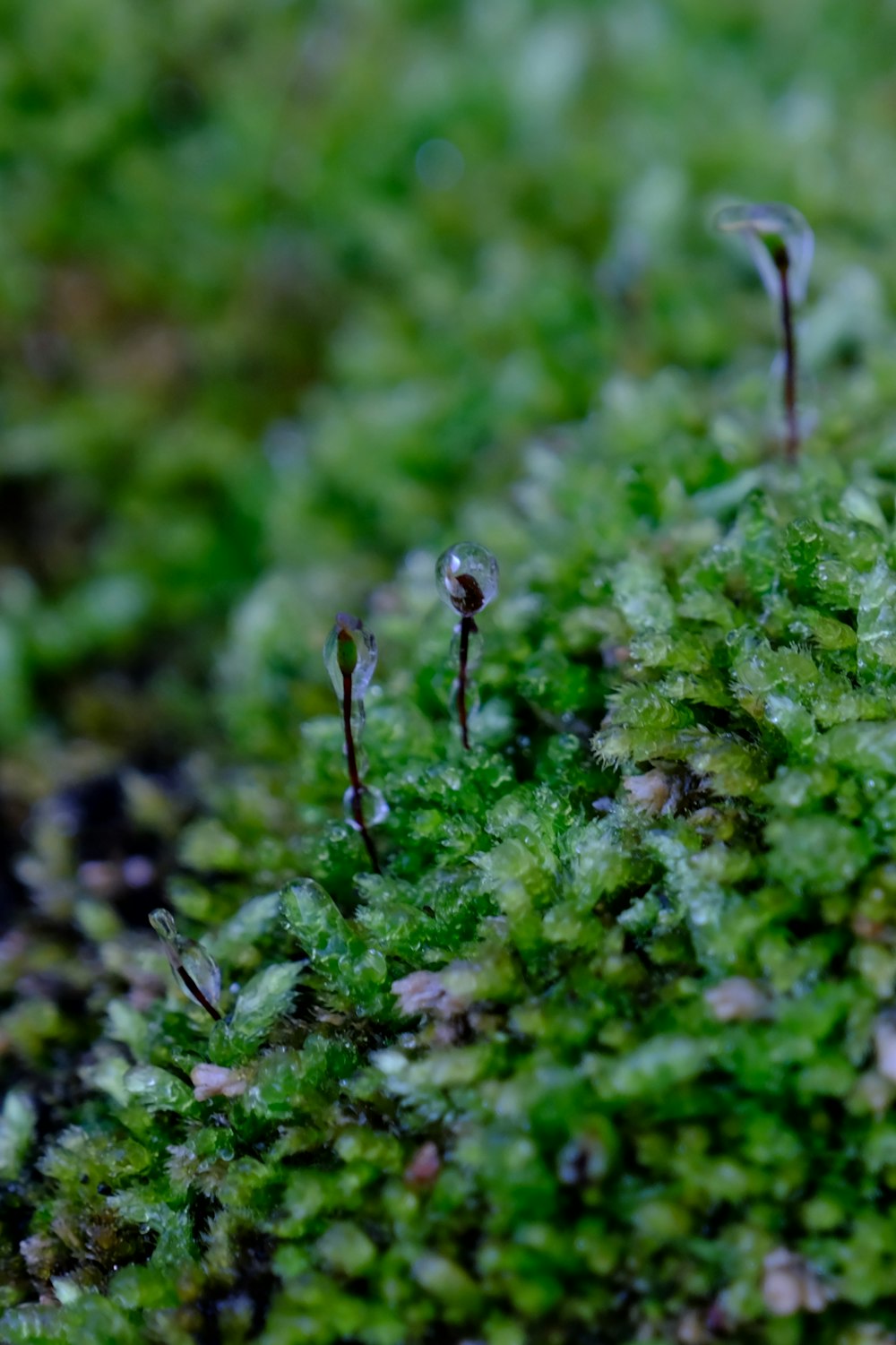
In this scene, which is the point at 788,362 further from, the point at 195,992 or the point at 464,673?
the point at 195,992

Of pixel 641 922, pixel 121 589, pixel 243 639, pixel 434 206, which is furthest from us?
pixel 434 206

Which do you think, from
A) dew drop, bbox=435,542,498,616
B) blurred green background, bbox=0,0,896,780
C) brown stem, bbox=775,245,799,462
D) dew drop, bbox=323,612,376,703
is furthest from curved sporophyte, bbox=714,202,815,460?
dew drop, bbox=323,612,376,703

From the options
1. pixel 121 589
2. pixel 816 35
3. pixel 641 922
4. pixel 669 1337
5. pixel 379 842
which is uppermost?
pixel 816 35

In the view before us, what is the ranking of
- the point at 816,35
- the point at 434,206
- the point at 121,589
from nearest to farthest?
1. the point at 121,589
2. the point at 434,206
3. the point at 816,35

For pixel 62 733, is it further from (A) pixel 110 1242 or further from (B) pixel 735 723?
(B) pixel 735 723

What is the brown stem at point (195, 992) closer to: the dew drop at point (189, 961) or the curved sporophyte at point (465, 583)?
the dew drop at point (189, 961)

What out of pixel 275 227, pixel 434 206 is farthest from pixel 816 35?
pixel 275 227
